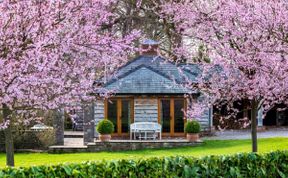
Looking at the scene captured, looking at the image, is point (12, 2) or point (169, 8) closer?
point (12, 2)

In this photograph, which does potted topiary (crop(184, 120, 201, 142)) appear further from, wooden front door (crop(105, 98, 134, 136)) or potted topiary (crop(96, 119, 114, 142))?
wooden front door (crop(105, 98, 134, 136))

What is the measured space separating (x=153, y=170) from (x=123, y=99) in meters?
17.5

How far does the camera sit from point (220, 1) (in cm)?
1159

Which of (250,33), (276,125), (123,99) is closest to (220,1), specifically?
(250,33)

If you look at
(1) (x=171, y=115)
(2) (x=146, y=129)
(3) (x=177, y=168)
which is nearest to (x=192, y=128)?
(2) (x=146, y=129)

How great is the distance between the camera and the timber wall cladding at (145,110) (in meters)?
25.4

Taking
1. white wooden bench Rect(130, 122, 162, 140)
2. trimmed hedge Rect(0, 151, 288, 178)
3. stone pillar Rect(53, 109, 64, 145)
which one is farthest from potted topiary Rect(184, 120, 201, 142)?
trimmed hedge Rect(0, 151, 288, 178)

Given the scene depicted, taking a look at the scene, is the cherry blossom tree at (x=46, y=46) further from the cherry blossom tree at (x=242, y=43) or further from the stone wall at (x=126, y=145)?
the stone wall at (x=126, y=145)

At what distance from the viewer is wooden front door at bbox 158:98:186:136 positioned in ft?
83.5

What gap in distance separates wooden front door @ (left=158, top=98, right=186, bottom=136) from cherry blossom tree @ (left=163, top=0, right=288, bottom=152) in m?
12.2

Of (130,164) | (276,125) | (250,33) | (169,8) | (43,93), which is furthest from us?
(276,125)

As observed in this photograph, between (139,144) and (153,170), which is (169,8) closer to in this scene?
(153,170)

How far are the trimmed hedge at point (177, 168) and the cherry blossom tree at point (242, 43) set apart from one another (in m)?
2.33

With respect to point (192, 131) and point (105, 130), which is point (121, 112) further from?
point (192, 131)
